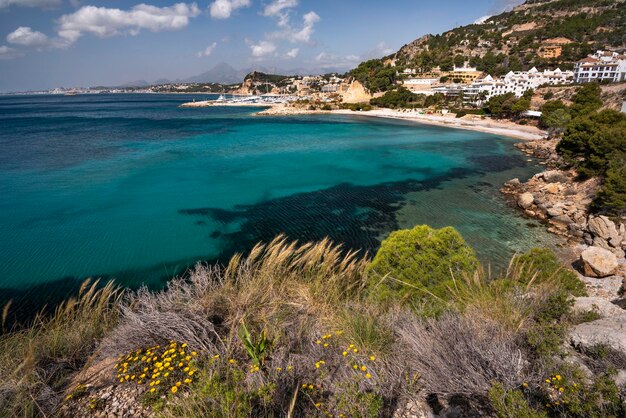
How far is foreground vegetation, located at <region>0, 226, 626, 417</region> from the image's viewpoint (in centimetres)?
322

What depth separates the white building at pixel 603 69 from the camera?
61.6 meters

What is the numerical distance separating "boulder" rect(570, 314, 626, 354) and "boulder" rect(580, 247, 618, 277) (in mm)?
9615

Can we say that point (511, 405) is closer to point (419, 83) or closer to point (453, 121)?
point (453, 121)

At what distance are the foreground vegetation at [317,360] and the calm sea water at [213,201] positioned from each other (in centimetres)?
808

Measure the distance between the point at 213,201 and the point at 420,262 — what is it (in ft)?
52.3

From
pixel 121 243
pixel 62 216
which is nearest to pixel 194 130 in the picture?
pixel 62 216

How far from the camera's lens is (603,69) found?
64125 mm

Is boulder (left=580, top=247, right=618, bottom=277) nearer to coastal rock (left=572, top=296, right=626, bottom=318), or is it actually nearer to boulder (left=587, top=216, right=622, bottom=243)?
boulder (left=587, top=216, right=622, bottom=243)

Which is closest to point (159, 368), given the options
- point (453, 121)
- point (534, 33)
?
point (453, 121)

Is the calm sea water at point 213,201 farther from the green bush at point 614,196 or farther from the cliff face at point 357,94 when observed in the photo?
the cliff face at point 357,94

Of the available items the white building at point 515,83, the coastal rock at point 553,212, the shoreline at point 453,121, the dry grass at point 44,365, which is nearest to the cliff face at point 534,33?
the white building at point 515,83

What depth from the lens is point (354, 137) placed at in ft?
159

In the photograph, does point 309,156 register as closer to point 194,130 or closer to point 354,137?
point 354,137

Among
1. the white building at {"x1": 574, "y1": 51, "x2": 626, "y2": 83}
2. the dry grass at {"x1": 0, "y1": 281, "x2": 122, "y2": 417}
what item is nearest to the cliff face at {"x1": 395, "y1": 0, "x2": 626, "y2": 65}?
the white building at {"x1": 574, "y1": 51, "x2": 626, "y2": 83}
